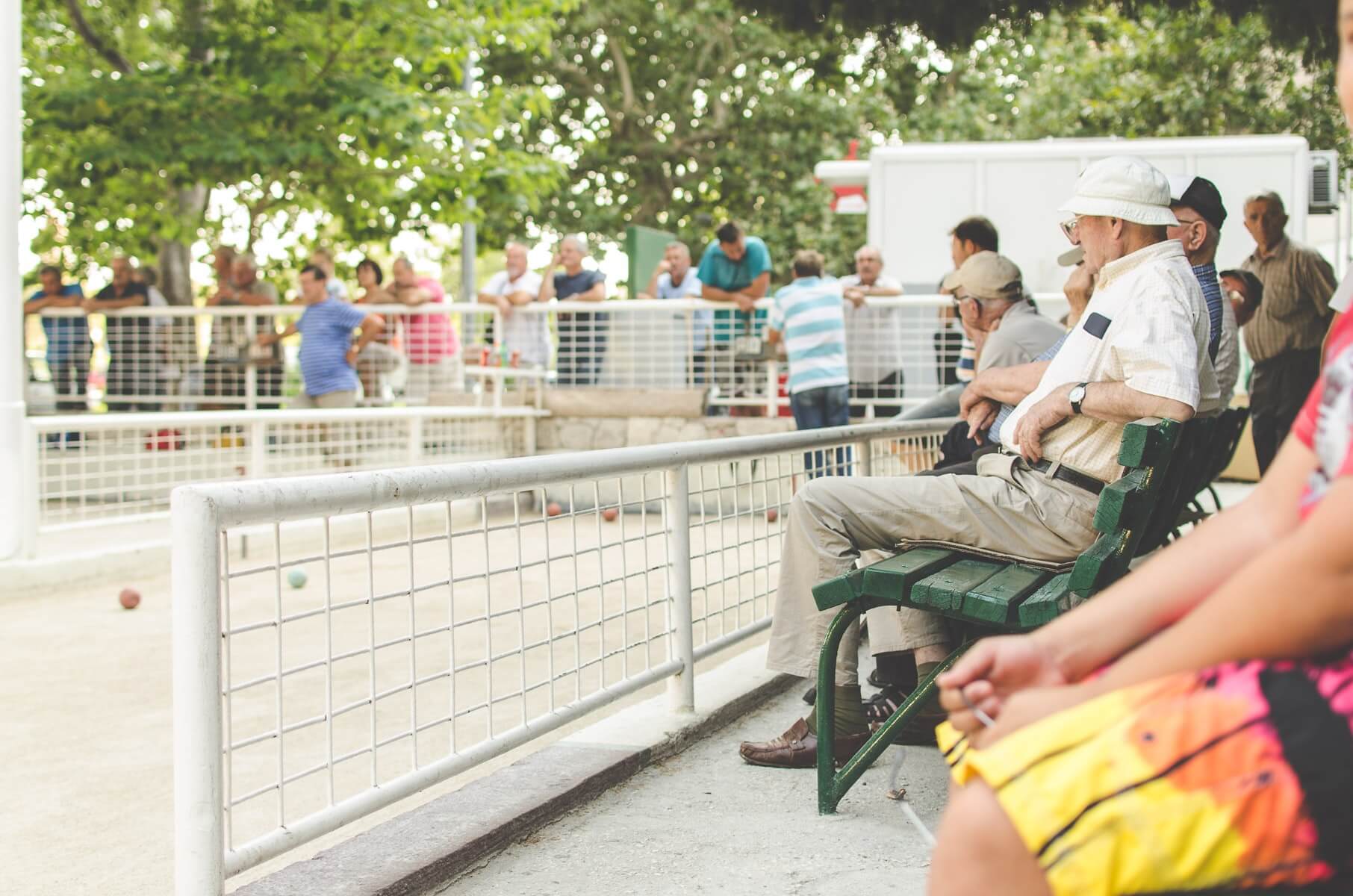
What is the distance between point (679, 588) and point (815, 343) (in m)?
6.35

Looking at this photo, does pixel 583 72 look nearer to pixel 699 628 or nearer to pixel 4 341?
pixel 4 341

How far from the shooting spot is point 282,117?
46.6 ft

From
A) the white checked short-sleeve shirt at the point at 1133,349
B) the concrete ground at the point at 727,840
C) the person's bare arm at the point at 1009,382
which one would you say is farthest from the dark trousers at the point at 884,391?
the white checked short-sleeve shirt at the point at 1133,349

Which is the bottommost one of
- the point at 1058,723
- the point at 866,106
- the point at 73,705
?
the point at 73,705

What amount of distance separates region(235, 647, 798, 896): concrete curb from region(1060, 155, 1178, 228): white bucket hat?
2.00 metres

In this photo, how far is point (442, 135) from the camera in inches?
595

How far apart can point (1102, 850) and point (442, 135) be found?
47.4 ft

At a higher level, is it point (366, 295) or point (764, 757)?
point (366, 295)

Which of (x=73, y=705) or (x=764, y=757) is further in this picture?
(x=73, y=705)

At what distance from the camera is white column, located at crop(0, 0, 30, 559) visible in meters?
8.61

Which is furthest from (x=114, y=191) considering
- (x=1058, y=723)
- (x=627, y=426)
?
(x=1058, y=723)

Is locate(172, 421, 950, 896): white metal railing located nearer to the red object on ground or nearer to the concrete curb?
the concrete curb

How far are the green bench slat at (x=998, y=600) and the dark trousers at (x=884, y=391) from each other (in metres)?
8.81

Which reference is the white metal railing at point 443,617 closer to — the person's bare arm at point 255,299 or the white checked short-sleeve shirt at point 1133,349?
the white checked short-sleeve shirt at point 1133,349
